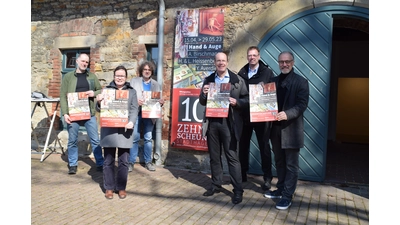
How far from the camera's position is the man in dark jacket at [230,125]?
4.09m

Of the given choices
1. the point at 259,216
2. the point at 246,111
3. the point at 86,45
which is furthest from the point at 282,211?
the point at 86,45

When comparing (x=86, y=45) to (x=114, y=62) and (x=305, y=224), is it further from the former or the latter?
(x=305, y=224)

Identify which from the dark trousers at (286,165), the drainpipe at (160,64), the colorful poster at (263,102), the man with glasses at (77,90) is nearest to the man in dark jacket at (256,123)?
the dark trousers at (286,165)

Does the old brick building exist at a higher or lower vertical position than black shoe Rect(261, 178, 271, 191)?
higher

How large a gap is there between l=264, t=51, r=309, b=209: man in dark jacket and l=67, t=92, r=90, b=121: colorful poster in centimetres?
303

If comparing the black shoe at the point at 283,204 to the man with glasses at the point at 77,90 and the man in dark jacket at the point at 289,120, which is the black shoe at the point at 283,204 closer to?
the man in dark jacket at the point at 289,120

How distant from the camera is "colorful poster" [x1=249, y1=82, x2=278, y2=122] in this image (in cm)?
379

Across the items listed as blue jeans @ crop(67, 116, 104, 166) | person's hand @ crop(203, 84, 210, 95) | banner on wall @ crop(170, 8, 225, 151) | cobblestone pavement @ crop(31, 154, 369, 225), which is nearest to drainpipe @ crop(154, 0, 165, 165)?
banner on wall @ crop(170, 8, 225, 151)

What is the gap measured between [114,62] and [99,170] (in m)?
2.38

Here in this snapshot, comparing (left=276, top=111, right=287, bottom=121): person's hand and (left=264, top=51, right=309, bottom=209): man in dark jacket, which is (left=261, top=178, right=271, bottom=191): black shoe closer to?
(left=264, top=51, right=309, bottom=209): man in dark jacket

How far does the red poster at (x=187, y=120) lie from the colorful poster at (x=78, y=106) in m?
1.67

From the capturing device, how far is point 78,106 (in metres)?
5.05

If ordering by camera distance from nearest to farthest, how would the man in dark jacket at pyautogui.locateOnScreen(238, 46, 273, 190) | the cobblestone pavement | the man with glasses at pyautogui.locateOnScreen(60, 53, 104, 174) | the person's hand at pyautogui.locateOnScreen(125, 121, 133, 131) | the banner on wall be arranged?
the cobblestone pavement
the person's hand at pyautogui.locateOnScreen(125, 121, 133, 131)
the man in dark jacket at pyautogui.locateOnScreen(238, 46, 273, 190)
the man with glasses at pyautogui.locateOnScreen(60, 53, 104, 174)
the banner on wall

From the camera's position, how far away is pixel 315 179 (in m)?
5.27
